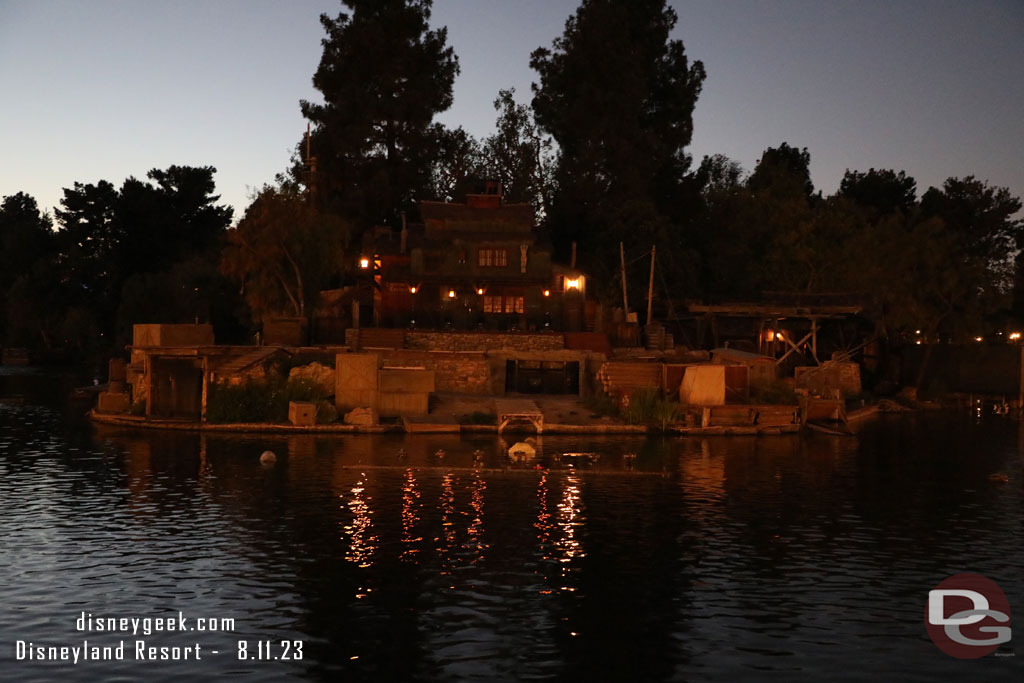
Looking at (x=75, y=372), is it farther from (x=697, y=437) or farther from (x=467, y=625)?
(x=467, y=625)

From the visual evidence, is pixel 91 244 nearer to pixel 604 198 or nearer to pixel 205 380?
pixel 604 198

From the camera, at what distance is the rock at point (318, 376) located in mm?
46156

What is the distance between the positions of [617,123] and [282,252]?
96.2 feet

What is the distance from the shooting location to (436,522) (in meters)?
25.1

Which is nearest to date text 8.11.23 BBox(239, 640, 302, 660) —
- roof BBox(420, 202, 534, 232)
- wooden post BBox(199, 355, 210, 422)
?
wooden post BBox(199, 355, 210, 422)

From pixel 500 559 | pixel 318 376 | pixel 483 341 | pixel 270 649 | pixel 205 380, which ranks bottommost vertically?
pixel 270 649

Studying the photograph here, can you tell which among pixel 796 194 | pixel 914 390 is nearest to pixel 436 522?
pixel 914 390

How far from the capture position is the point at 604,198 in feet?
249

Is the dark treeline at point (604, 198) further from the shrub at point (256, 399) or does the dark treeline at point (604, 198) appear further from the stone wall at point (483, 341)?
the shrub at point (256, 399)

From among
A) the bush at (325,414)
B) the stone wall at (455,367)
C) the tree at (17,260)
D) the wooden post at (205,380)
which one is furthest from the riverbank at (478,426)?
the tree at (17,260)

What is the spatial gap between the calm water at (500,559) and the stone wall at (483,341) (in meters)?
16.9

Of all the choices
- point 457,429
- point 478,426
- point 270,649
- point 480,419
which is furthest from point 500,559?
point 480,419

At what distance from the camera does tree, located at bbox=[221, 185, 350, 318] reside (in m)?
61.0

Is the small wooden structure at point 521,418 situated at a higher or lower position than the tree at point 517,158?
lower
